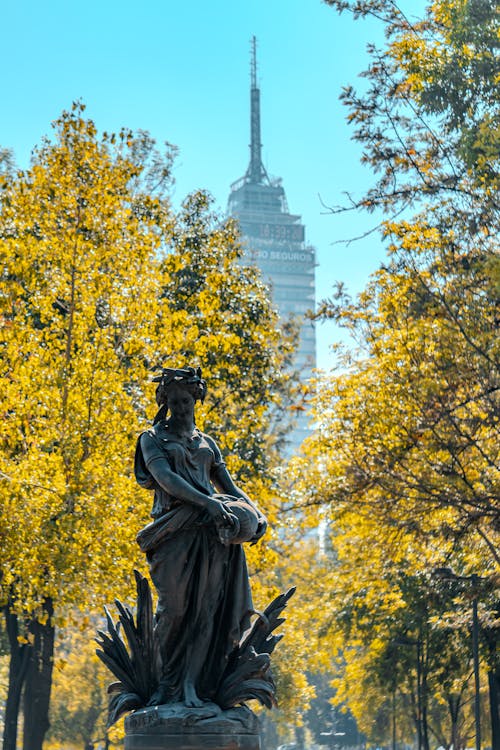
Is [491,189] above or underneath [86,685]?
above

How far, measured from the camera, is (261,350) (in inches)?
1090

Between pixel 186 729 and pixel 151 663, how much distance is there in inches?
29.7

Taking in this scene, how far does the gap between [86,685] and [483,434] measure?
103 feet

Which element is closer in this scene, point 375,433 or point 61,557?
point 61,557

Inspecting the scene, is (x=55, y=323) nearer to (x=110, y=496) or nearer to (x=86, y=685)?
(x=110, y=496)

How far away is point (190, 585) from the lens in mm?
8305

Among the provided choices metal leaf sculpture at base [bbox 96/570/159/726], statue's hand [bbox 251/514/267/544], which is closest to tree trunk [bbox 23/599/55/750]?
metal leaf sculpture at base [bbox 96/570/159/726]

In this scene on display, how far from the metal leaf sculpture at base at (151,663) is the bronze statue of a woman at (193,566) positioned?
85 millimetres

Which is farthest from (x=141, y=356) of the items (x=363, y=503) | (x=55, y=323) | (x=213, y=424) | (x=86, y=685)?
(x=86, y=685)

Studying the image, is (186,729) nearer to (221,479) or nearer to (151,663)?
(151,663)

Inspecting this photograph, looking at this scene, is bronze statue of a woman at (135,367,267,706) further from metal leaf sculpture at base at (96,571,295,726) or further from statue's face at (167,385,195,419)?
statue's face at (167,385,195,419)

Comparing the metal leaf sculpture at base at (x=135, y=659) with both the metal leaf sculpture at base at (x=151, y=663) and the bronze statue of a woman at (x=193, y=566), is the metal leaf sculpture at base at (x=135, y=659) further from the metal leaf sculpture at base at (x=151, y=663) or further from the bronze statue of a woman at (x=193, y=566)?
the bronze statue of a woman at (x=193, y=566)

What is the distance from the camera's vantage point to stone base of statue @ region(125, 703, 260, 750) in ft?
25.3

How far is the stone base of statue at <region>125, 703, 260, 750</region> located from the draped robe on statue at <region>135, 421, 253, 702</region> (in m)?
0.33
